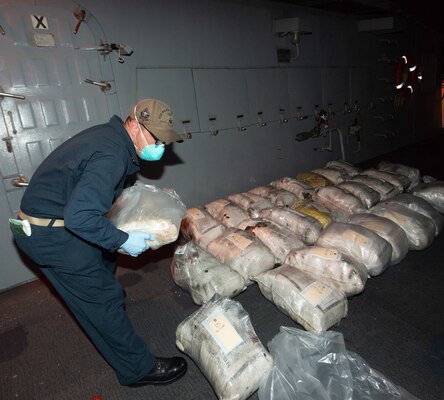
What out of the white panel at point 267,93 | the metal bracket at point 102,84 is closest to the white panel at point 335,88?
the white panel at point 267,93

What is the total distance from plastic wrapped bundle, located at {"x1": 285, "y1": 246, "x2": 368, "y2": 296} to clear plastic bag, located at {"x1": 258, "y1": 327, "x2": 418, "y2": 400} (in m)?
0.44

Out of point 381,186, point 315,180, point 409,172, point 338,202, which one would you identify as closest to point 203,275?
point 338,202

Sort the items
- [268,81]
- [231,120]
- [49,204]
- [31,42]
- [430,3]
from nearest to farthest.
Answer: [49,204] → [31,42] → [231,120] → [268,81] → [430,3]

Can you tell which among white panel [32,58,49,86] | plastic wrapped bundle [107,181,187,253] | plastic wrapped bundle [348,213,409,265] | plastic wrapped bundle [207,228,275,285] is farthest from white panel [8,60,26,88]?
plastic wrapped bundle [348,213,409,265]

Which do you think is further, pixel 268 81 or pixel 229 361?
pixel 268 81

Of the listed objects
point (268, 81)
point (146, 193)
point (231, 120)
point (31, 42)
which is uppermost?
point (31, 42)

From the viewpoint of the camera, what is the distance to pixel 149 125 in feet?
4.84

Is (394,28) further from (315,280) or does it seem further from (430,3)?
(315,280)

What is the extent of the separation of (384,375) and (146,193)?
1.64 metres

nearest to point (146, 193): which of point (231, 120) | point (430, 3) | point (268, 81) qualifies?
point (231, 120)

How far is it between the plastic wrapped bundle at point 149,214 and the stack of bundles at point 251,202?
4.78ft

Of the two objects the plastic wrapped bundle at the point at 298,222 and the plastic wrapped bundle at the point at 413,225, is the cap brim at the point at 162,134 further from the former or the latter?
the plastic wrapped bundle at the point at 413,225

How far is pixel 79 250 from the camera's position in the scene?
145 centimetres

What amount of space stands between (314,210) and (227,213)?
0.86m
